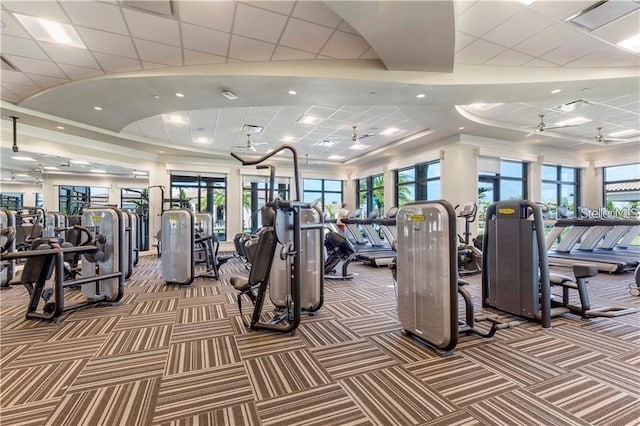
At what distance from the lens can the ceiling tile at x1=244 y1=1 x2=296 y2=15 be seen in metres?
3.18

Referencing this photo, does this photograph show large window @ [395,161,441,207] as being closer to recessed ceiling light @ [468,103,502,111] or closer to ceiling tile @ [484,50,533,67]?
recessed ceiling light @ [468,103,502,111]

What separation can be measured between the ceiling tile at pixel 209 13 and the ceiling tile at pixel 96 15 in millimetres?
693

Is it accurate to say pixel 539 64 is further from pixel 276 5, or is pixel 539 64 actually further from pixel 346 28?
pixel 276 5

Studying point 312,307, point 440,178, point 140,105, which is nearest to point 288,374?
point 312,307

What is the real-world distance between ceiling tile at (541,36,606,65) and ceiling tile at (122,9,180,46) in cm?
494

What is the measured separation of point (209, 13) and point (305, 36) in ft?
3.63

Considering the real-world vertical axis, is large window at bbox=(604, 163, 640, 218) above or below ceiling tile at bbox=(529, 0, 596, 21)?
below

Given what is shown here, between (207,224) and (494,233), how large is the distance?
616cm

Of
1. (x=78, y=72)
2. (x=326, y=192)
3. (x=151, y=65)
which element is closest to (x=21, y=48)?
(x=78, y=72)

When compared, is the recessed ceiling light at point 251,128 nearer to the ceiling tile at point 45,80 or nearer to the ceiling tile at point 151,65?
the ceiling tile at point 151,65

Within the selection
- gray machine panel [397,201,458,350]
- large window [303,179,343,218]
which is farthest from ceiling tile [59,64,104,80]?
large window [303,179,343,218]

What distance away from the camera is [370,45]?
3.95 m

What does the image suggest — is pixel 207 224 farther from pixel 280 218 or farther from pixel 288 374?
pixel 288 374

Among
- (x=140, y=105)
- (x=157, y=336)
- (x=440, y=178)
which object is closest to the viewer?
(x=157, y=336)
